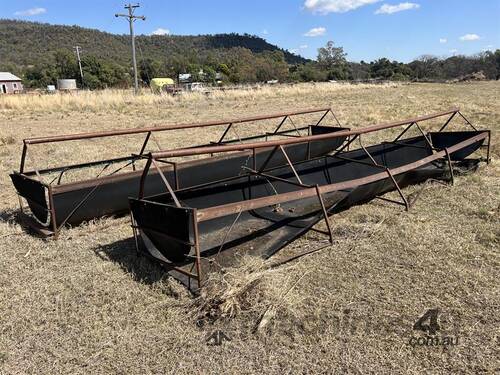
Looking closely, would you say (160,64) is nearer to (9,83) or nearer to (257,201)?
(9,83)

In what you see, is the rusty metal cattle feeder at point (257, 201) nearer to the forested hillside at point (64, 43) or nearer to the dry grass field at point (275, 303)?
the dry grass field at point (275, 303)

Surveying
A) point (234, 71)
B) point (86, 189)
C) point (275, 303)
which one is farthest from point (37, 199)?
point (234, 71)

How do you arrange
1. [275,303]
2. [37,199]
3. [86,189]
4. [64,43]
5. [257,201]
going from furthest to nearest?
[64,43] → [86,189] → [37,199] → [257,201] → [275,303]

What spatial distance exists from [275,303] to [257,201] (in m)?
0.90

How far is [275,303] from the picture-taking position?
9.97 ft

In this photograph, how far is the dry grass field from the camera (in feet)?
8.46

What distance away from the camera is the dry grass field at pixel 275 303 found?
2.58 meters

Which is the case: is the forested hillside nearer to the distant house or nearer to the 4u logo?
the distant house

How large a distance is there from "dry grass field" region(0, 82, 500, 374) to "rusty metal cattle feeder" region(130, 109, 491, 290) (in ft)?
0.82

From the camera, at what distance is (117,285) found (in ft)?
11.4

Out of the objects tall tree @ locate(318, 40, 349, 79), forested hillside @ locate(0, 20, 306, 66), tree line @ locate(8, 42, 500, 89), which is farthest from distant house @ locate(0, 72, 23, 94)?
tall tree @ locate(318, 40, 349, 79)

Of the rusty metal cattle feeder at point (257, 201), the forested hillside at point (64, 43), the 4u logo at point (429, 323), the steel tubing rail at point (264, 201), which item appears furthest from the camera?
the forested hillside at point (64, 43)

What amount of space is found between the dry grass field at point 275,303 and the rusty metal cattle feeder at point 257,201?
0.25 metres

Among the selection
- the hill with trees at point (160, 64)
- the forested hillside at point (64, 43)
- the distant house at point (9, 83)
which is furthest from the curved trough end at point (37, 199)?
the forested hillside at point (64, 43)
